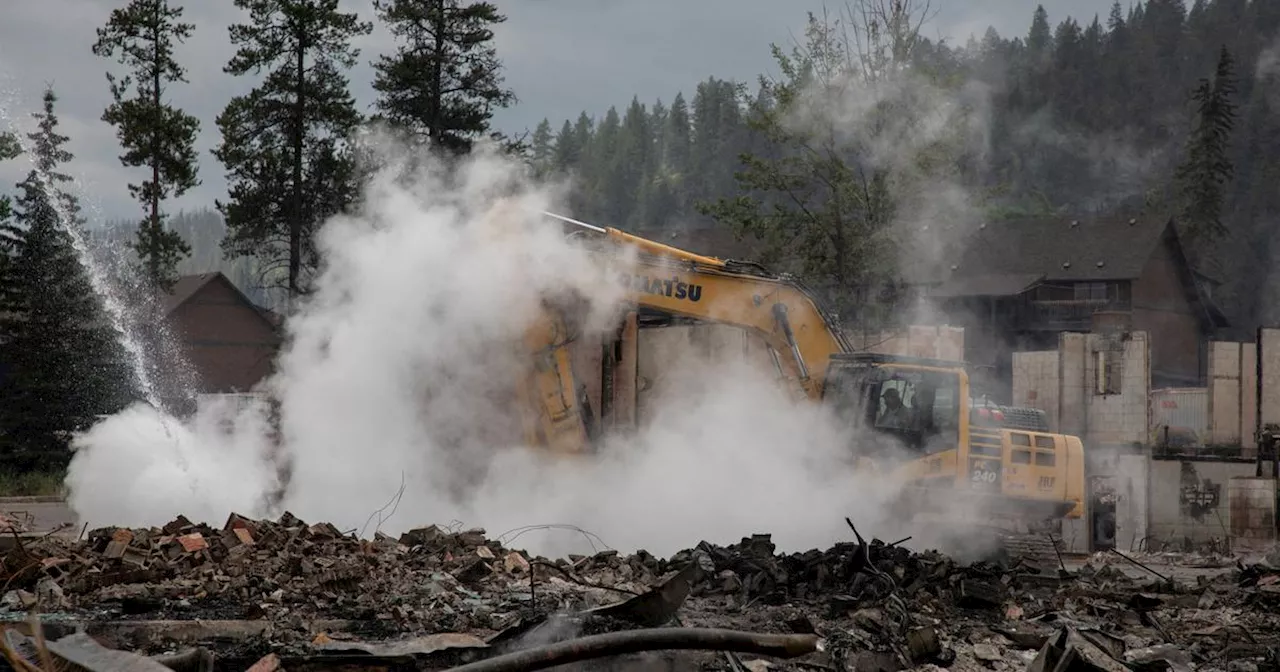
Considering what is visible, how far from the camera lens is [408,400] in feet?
42.9

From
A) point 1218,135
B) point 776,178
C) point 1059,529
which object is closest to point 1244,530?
point 1059,529

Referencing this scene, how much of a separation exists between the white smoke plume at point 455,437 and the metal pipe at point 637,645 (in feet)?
28.8

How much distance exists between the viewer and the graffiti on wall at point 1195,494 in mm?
19734

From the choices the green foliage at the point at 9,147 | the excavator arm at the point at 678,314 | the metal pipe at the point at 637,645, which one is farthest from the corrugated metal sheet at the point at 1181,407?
the metal pipe at the point at 637,645

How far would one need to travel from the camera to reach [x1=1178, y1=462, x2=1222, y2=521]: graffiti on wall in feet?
64.7

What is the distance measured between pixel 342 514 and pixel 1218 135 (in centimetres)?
5896

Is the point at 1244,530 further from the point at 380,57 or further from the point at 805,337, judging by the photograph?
the point at 380,57

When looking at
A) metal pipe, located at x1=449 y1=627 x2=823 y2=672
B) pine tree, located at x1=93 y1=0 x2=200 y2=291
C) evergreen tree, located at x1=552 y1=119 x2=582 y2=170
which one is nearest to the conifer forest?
pine tree, located at x1=93 y1=0 x2=200 y2=291

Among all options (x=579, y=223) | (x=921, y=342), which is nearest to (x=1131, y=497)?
(x=921, y=342)

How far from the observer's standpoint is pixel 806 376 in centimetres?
1348

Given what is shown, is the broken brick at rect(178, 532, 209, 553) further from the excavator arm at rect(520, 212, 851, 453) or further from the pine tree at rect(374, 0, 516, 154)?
the pine tree at rect(374, 0, 516, 154)

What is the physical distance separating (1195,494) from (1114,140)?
76022mm

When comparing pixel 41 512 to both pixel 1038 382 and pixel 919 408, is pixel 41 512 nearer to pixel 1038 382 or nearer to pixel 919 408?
pixel 919 408

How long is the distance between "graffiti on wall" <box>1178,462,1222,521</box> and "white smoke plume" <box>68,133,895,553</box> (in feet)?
29.9
